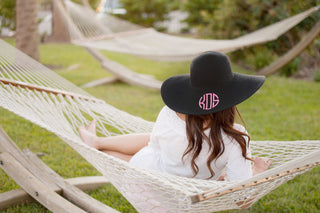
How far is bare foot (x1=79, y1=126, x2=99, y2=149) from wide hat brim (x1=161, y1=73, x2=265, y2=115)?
56 cm

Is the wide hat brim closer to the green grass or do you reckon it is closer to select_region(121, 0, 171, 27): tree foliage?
the green grass

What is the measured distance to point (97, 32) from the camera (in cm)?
478

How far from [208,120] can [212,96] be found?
0.09m

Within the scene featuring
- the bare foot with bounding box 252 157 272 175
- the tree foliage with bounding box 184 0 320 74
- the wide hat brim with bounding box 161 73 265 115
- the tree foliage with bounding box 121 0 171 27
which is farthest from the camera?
the tree foliage with bounding box 121 0 171 27

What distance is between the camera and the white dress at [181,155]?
4.06 feet

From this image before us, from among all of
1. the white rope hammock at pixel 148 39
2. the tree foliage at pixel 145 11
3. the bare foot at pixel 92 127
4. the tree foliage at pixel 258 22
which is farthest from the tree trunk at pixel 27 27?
the tree foliage at pixel 145 11

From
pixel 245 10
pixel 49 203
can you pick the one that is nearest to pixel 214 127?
pixel 49 203

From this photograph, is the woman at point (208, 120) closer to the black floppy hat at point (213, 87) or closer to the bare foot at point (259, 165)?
the black floppy hat at point (213, 87)

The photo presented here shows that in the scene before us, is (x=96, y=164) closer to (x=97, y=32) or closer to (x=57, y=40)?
(x=97, y=32)

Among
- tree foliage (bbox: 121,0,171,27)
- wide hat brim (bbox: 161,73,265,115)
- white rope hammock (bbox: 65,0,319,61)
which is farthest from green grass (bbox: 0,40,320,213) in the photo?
tree foliage (bbox: 121,0,171,27)

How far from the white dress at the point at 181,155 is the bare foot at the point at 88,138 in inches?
14.5

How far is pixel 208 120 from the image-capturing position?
48.9 inches

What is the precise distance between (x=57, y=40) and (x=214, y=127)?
9.07m

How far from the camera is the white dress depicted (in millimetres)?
1238
